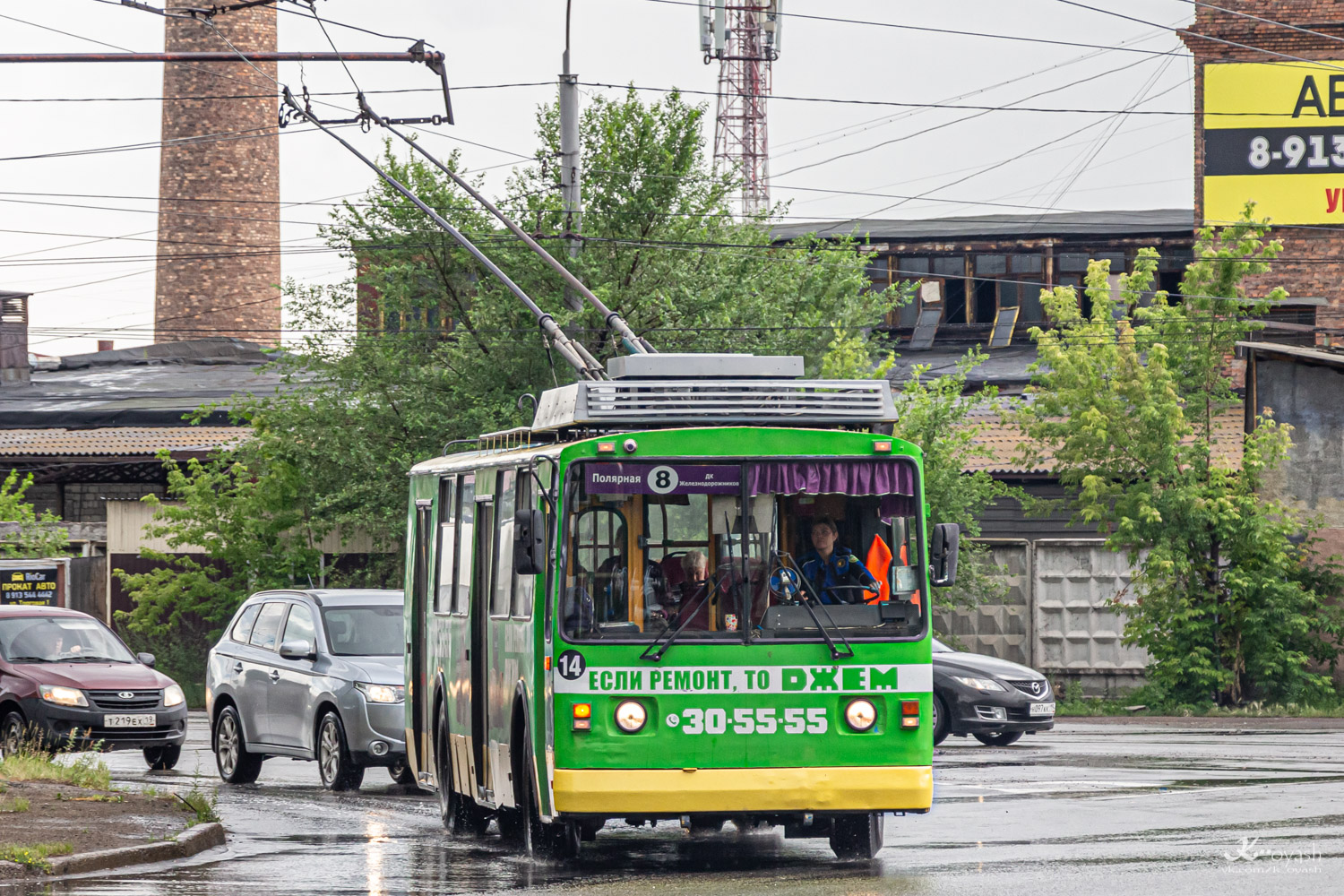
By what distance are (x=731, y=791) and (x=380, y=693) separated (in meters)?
6.98

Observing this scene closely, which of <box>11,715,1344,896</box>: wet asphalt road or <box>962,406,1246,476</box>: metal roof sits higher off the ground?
<box>962,406,1246,476</box>: metal roof

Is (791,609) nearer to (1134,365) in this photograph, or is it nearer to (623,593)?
(623,593)

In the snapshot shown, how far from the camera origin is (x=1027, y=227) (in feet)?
188

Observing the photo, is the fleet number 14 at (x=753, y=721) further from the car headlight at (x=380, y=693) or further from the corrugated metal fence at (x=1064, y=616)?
the corrugated metal fence at (x=1064, y=616)

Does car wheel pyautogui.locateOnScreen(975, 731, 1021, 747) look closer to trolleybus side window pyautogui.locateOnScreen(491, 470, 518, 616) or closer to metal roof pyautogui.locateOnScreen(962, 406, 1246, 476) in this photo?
trolleybus side window pyautogui.locateOnScreen(491, 470, 518, 616)

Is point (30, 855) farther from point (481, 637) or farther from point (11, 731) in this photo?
point (11, 731)

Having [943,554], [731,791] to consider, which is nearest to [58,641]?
[731,791]

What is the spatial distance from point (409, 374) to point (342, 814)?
13.6 m

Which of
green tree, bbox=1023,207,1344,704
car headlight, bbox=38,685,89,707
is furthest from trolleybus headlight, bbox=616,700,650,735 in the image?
green tree, bbox=1023,207,1344,704

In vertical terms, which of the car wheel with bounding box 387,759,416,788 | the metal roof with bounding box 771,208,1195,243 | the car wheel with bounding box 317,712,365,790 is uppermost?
the metal roof with bounding box 771,208,1195,243

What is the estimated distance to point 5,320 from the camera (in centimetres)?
5516

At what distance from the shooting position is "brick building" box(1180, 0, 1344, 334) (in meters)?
45.3

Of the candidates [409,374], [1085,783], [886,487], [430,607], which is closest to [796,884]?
→ [886,487]

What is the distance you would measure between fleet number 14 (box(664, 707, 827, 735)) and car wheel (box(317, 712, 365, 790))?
7.00 meters
